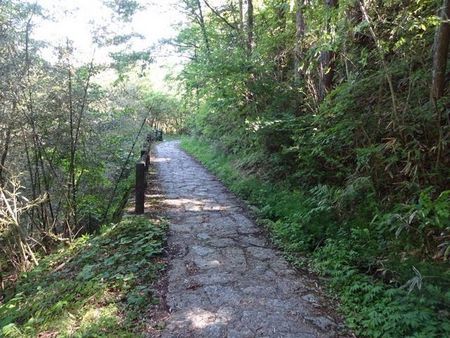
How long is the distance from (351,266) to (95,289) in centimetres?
276

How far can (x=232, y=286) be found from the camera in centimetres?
371

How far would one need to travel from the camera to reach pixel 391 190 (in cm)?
421

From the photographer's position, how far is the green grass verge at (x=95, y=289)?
321cm

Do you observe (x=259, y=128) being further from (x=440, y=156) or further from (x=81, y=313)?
(x=81, y=313)

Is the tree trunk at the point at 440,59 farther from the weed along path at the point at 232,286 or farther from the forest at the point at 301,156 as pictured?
the weed along path at the point at 232,286

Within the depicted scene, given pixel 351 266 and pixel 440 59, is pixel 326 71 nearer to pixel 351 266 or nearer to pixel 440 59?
pixel 440 59

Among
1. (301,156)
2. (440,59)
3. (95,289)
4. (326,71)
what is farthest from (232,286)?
(326,71)

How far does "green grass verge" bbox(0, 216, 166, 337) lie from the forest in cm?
3

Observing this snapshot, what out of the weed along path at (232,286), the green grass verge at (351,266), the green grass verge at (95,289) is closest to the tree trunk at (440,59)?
the green grass verge at (351,266)

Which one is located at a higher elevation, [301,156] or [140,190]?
[301,156]

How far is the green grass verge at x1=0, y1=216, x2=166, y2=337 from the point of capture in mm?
3213

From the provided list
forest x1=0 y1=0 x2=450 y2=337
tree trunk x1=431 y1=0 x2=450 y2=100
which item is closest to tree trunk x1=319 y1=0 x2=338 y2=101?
forest x1=0 y1=0 x2=450 y2=337

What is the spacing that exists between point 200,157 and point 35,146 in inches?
317

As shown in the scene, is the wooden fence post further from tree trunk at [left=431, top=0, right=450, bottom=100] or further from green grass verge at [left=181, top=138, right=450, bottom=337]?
tree trunk at [left=431, top=0, right=450, bottom=100]
